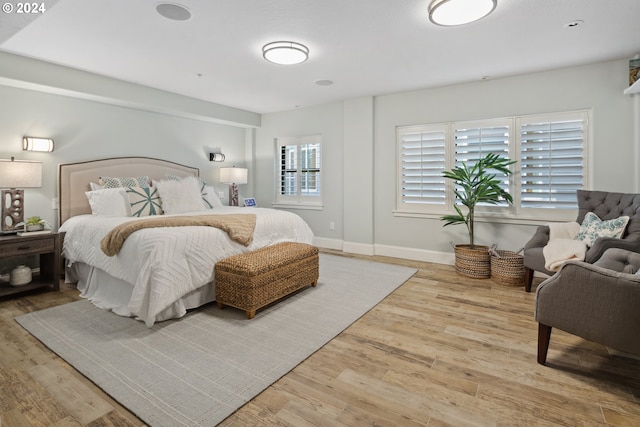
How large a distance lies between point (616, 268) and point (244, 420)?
2387 millimetres

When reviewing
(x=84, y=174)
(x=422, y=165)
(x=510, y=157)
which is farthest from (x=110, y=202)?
(x=510, y=157)

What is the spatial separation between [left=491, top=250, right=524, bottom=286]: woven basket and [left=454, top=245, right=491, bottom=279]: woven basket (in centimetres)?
14

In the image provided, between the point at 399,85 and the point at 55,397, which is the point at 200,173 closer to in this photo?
the point at 399,85

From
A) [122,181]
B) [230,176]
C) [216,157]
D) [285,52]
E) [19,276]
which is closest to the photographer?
[285,52]

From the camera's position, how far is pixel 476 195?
4.03 meters

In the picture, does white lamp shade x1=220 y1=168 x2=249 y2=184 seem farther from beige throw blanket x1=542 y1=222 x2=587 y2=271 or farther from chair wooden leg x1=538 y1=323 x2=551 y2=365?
chair wooden leg x1=538 y1=323 x2=551 y2=365

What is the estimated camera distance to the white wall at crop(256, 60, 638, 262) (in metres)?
3.59

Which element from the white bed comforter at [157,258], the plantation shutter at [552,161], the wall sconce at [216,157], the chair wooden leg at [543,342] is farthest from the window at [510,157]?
the wall sconce at [216,157]

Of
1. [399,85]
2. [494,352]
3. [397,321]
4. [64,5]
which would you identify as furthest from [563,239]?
[64,5]

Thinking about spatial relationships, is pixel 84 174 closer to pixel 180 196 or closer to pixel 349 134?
pixel 180 196

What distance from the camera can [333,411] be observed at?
5.46 feet

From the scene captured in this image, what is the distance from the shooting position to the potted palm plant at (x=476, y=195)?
154 inches

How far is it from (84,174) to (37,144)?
1.86ft

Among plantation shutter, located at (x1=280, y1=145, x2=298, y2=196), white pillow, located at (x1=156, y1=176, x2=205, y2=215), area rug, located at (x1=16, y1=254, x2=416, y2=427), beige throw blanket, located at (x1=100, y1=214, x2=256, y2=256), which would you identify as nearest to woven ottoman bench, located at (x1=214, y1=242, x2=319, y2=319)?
area rug, located at (x1=16, y1=254, x2=416, y2=427)
